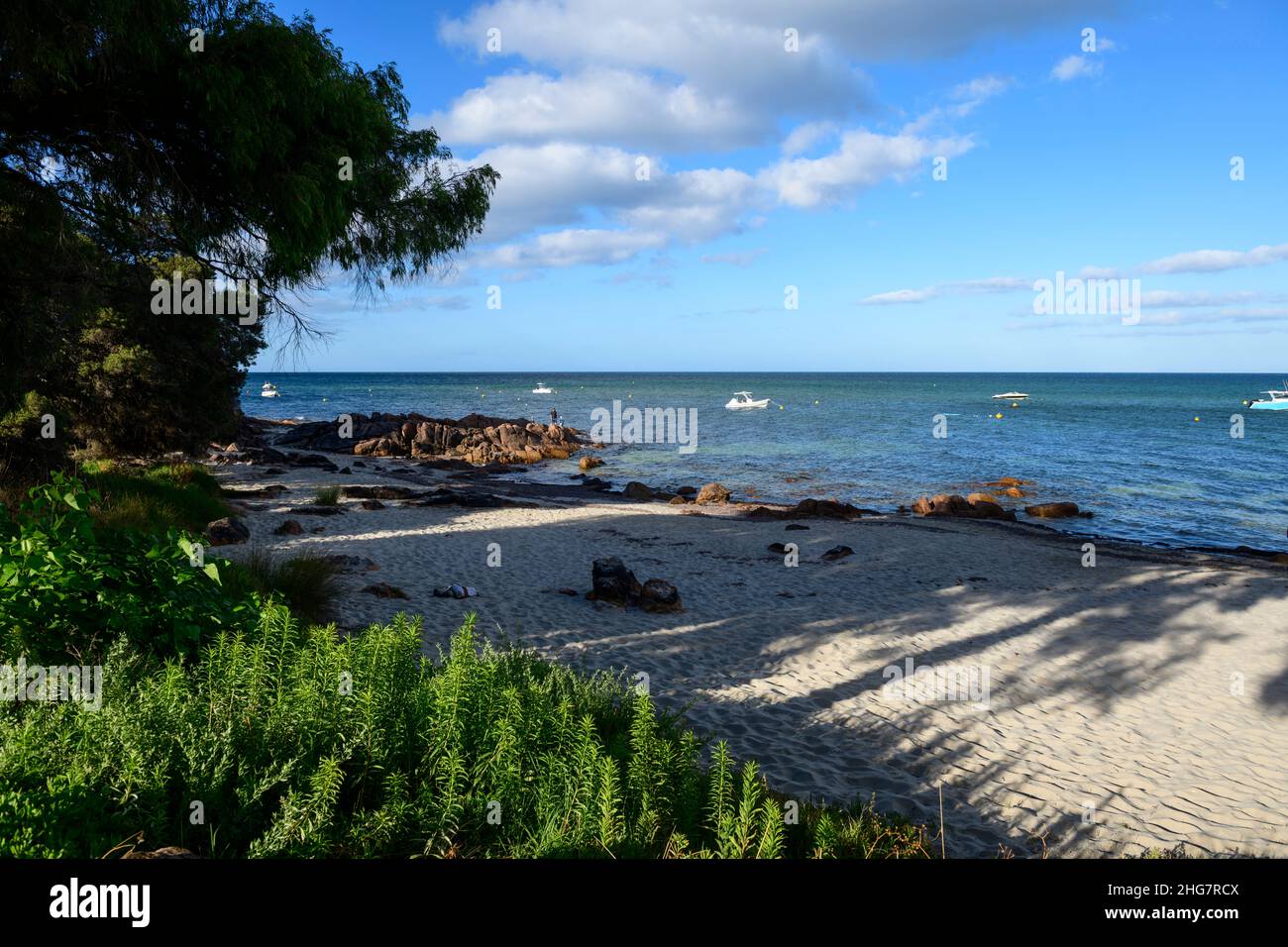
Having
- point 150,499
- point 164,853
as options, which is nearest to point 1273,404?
point 150,499

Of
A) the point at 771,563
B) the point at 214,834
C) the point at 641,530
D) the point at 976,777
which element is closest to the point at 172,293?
the point at 641,530

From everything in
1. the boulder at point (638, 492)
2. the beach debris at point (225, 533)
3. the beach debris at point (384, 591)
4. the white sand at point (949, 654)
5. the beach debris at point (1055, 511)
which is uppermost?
the beach debris at point (225, 533)

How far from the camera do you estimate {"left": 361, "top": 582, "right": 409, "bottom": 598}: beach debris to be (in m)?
11.6

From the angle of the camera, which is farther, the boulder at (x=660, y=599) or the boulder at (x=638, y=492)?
the boulder at (x=638, y=492)

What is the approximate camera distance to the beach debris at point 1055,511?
84.2 feet

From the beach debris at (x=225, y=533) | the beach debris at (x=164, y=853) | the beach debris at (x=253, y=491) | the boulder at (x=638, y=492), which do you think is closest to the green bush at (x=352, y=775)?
the beach debris at (x=164, y=853)

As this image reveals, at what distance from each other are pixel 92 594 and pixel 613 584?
832 centimetres

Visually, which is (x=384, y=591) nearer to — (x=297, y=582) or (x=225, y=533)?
(x=297, y=582)

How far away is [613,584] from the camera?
12.5m

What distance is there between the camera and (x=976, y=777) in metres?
7.06

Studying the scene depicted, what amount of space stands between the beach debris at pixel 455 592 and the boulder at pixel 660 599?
2826 millimetres

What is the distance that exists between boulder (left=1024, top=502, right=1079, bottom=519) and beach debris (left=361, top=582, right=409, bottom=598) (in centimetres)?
2229

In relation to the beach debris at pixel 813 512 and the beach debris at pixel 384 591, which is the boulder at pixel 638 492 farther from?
the beach debris at pixel 384 591
